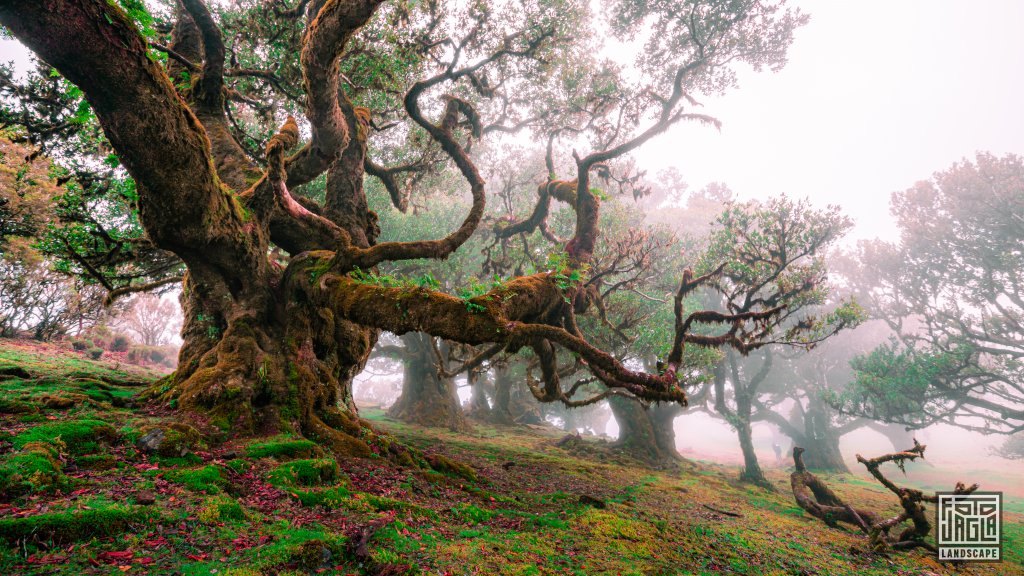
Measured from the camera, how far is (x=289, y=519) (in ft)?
12.8

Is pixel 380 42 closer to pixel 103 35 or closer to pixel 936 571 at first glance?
pixel 103 35

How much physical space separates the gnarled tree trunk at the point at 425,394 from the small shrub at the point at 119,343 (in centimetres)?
1894

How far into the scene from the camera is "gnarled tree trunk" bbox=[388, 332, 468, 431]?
22281 mm

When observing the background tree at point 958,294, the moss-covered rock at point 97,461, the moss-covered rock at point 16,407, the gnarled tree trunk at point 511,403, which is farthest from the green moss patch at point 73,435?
the background tree at point 958,294

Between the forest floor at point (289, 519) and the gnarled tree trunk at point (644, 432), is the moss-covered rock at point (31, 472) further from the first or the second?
the gnarled tree trunk at point (644, 432)

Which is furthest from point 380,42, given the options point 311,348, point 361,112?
point 311,348

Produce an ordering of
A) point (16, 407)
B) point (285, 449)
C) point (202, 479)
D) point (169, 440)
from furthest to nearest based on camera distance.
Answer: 1. point (285, 449)
2. point (16, 407)
3. point (169, 440)
4. point (202, 479)

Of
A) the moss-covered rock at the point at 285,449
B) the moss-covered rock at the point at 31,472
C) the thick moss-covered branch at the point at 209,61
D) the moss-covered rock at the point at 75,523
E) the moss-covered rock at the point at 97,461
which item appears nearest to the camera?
the moss-covered rock at the point at 75,523

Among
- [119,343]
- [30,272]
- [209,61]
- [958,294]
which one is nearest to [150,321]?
[119,343]

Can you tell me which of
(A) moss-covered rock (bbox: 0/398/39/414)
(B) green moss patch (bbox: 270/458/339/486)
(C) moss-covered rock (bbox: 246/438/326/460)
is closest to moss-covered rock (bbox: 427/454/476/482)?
(C) moss-covered rock (bbox: 246/438/326/460)

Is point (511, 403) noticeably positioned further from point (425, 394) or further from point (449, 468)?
point (449, 468)

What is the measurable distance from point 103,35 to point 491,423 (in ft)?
87.1

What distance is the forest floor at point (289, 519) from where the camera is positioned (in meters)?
2.86

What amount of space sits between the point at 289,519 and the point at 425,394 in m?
20.3
